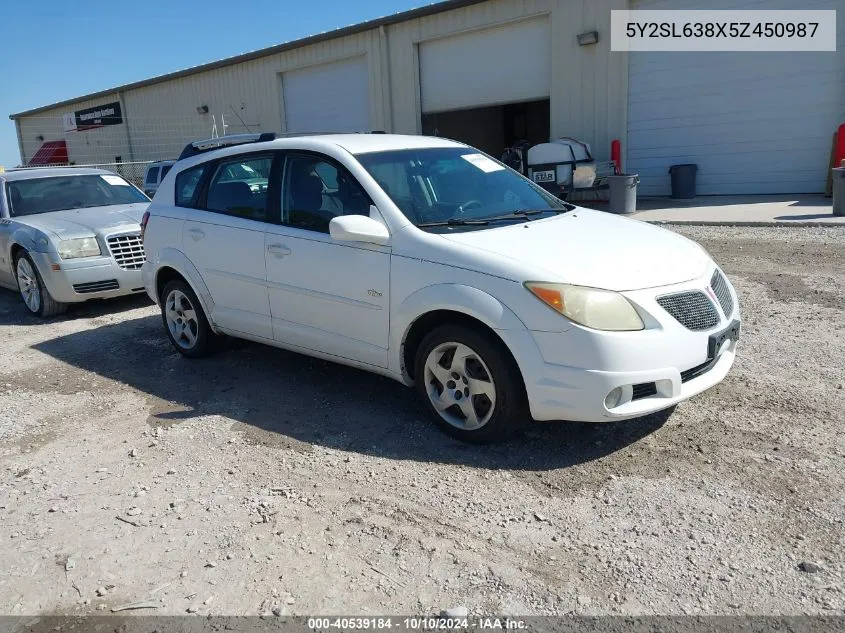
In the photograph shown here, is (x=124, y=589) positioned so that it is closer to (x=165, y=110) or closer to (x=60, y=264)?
(x=60, y=264)

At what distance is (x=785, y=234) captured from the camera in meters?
10.1

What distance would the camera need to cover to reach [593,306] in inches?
136

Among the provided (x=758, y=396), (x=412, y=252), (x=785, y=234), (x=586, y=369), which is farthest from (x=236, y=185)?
(x=785, y=234)

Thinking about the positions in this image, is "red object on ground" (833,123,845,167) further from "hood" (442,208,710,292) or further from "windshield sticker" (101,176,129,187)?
"windshield sticker" (101,176,129,187)

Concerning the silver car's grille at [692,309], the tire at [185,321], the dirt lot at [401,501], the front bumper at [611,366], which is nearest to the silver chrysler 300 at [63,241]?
the tire at [185,321]

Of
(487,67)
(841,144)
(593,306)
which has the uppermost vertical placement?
(487,67)

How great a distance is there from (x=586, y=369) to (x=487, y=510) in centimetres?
83

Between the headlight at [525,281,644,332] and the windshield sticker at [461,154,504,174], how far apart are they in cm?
174

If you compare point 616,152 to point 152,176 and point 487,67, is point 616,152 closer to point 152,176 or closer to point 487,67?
point 487,67

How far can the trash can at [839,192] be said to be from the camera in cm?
1072

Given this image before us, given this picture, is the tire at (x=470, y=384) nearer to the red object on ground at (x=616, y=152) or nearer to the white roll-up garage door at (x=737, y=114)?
the red object on ground at (x=616, y=152)

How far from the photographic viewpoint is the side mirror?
13.4ft

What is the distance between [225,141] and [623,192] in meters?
9.60

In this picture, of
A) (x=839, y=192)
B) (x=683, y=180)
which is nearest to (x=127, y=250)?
(x=839, y=192)
